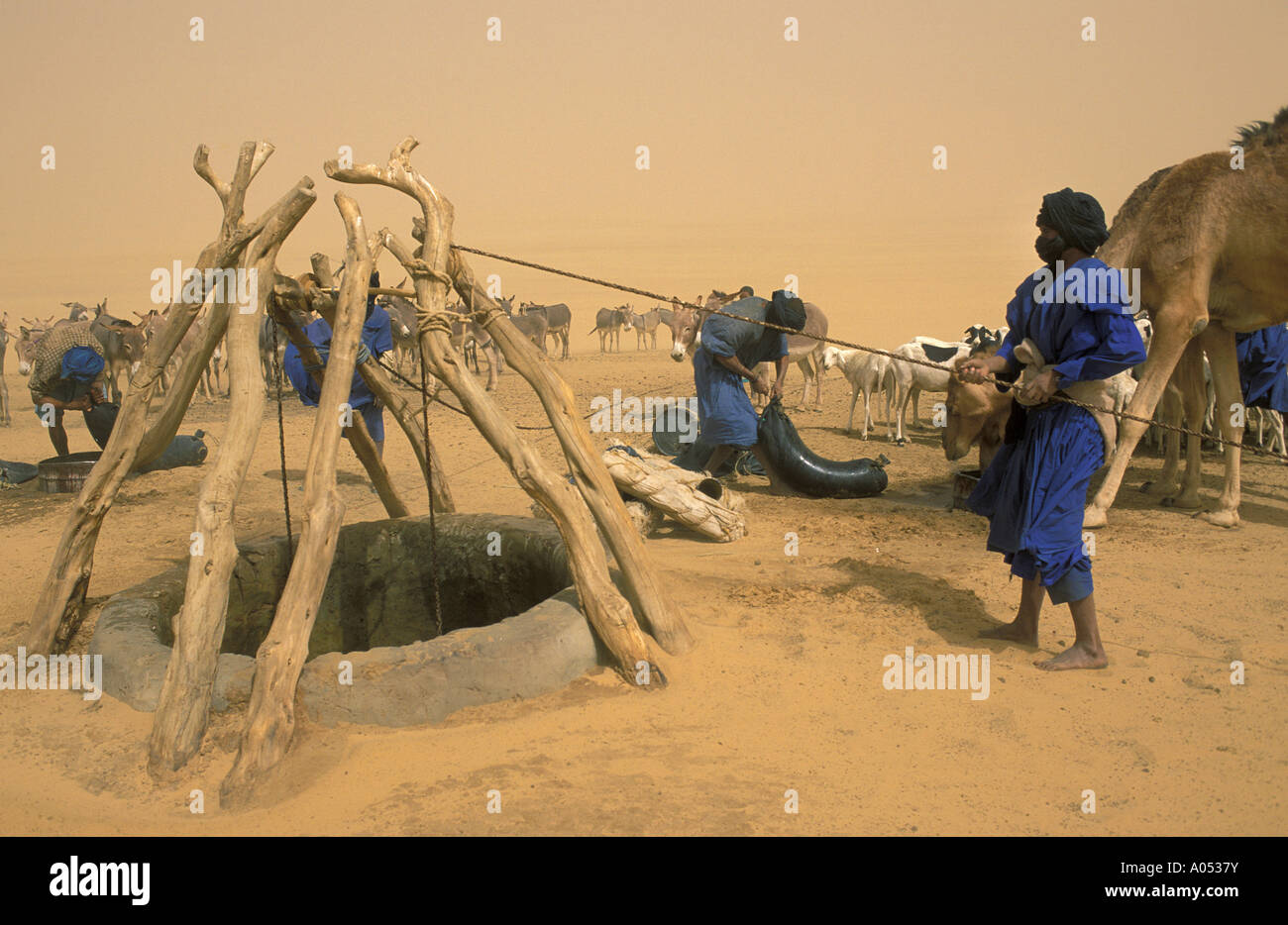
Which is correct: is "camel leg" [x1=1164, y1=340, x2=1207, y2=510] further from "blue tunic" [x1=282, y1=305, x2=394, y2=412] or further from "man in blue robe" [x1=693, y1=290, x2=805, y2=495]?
"blue tunic" [x1=282, y1=305, x2=394, y2=412]

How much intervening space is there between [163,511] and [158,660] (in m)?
5.11

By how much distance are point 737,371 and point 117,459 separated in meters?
4.96

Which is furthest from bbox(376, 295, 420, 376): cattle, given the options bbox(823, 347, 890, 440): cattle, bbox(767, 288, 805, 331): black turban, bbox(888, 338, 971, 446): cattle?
bbox(767, 288, 805, 331): black turban

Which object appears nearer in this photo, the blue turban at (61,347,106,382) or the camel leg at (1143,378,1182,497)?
the camel leg at (1143,378,1182,497)

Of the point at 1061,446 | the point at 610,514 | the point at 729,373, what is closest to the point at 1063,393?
the point at 1061,446

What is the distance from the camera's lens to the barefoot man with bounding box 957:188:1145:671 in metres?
4.49

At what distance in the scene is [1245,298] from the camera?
7062mm

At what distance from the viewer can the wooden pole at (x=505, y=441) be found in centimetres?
447

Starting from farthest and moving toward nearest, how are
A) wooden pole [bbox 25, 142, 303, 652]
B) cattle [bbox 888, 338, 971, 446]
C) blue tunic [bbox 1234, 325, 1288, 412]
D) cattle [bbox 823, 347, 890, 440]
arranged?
cattle [bbox 823, 347, 890, 440]
cattle [bbox 888, 338, 971, 446]
blue tunic [bbox 1234, 325, 1288, 412]
wooden pole [bbox 25, 142, 303, 652]

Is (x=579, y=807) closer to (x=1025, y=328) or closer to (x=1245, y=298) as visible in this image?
(x=1025, y=328)

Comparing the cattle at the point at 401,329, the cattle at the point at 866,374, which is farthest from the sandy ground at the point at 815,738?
the cattle at the point at 401,329

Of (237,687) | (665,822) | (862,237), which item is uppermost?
(862,237)

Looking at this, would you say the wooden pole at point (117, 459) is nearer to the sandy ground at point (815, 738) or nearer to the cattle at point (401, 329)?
the sandy ground at point (815, 738)

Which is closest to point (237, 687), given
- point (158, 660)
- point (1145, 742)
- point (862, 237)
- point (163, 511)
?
point (158, 660)
